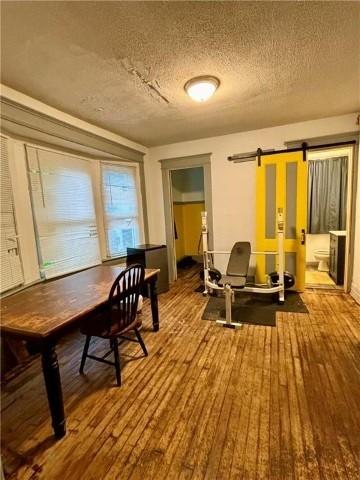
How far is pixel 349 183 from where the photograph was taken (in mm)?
3367

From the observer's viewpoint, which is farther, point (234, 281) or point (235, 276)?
point (235, 276)

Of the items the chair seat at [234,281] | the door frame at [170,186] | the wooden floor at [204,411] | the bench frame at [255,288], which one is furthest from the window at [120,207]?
the chair seat at [234,281]

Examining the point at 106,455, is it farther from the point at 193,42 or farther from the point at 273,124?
the point at 273,124

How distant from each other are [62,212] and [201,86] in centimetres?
207

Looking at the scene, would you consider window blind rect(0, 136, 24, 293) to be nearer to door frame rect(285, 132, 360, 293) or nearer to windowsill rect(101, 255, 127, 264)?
windowsill rect(101, 255, 127, 264)

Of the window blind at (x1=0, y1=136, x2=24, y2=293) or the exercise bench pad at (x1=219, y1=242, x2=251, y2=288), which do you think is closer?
the window blind at (x1=0, y1=136, x2=24, y2=293)

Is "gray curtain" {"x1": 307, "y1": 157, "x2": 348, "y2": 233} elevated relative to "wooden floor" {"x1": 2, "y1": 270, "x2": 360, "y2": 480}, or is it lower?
elevated

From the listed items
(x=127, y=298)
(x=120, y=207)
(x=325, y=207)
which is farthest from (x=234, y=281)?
(x=325, y=207)

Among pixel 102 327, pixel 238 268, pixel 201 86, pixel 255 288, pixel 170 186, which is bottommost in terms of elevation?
pixel 255 288

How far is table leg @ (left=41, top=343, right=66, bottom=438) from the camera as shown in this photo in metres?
1.40

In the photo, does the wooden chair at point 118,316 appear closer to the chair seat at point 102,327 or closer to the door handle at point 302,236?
the chair seat at point 102,327

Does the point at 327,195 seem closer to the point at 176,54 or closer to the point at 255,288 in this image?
the point at 255,288

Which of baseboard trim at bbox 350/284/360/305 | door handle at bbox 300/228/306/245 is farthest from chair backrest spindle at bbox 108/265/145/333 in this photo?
baseboard trim at bbox 350/284/360/305

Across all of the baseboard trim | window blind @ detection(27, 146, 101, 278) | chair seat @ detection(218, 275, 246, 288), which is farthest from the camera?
Result: the baseboard trim
